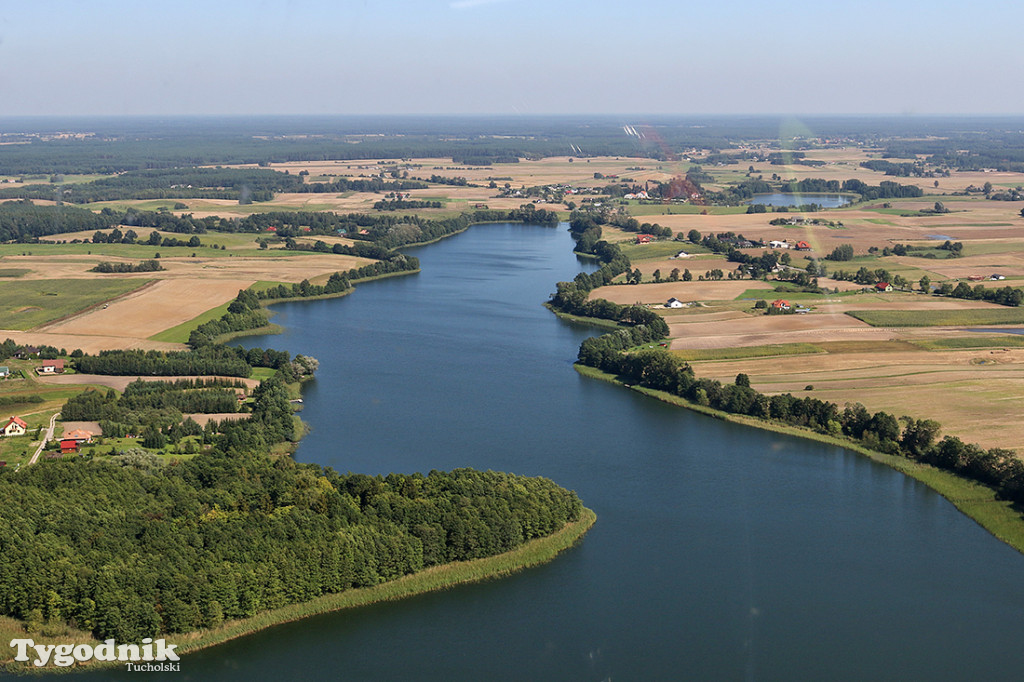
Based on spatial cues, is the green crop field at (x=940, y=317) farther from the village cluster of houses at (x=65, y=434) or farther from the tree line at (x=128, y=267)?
the tree line at (x=128, y=267)

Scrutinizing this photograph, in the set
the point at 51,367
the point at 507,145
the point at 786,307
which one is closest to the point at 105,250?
the point at 51,367

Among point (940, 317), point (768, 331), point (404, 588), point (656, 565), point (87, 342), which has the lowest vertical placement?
point (404, 588)

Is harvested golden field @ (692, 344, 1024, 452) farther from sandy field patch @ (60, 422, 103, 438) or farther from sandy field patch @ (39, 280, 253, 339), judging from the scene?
sandy field patch @ (39, 280, 253, 339)

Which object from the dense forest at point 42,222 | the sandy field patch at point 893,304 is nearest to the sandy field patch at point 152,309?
the dense forest at point 42,222

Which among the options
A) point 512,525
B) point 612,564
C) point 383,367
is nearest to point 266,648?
point 512,525

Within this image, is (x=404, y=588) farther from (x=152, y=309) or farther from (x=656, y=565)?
(x=152, y=309)

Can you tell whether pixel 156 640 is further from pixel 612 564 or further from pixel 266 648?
pixel 612 564

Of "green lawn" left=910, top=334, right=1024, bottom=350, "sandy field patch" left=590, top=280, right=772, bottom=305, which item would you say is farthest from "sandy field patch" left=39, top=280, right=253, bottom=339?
"green lawn" left=910, top=334, right=1024, bottom=350
